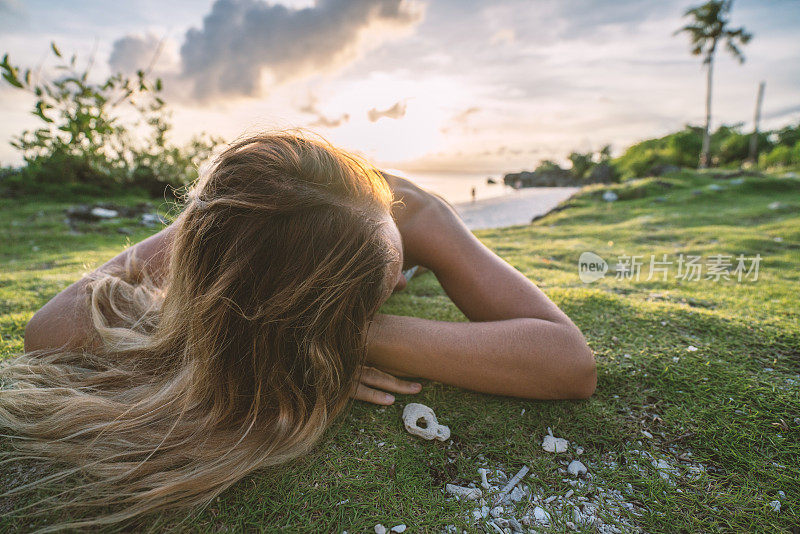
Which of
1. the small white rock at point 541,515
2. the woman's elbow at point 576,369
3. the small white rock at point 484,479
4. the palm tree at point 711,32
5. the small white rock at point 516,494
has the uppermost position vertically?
the palm tree at point 711,32

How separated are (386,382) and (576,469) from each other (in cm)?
78

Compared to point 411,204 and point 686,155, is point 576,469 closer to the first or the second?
point 411,204

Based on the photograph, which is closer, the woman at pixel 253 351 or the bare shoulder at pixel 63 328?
the woman at pixel 253 351

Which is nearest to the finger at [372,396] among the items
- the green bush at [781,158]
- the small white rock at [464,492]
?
the small white rock at [464,492]

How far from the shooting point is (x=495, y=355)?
5.14 ft

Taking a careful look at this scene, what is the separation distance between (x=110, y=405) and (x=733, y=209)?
11.7 m

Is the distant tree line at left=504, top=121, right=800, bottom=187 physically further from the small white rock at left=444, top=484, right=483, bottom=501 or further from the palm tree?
the small white rock at left=444, top=484, right=483, bottom=501

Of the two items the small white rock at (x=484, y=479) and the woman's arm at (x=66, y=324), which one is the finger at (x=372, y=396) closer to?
the small white rock at (x=484, y=479)

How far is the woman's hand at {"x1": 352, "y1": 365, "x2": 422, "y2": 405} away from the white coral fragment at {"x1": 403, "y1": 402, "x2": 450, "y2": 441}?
101mm

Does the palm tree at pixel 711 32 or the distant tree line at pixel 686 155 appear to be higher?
the palm tree at pixel 711 32

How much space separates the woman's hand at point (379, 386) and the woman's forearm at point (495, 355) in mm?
59

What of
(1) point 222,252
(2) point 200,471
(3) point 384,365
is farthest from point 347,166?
(2) point 200,471

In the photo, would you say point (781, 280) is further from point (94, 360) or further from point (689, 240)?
point (94, 360)

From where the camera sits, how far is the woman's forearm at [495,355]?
156cm
